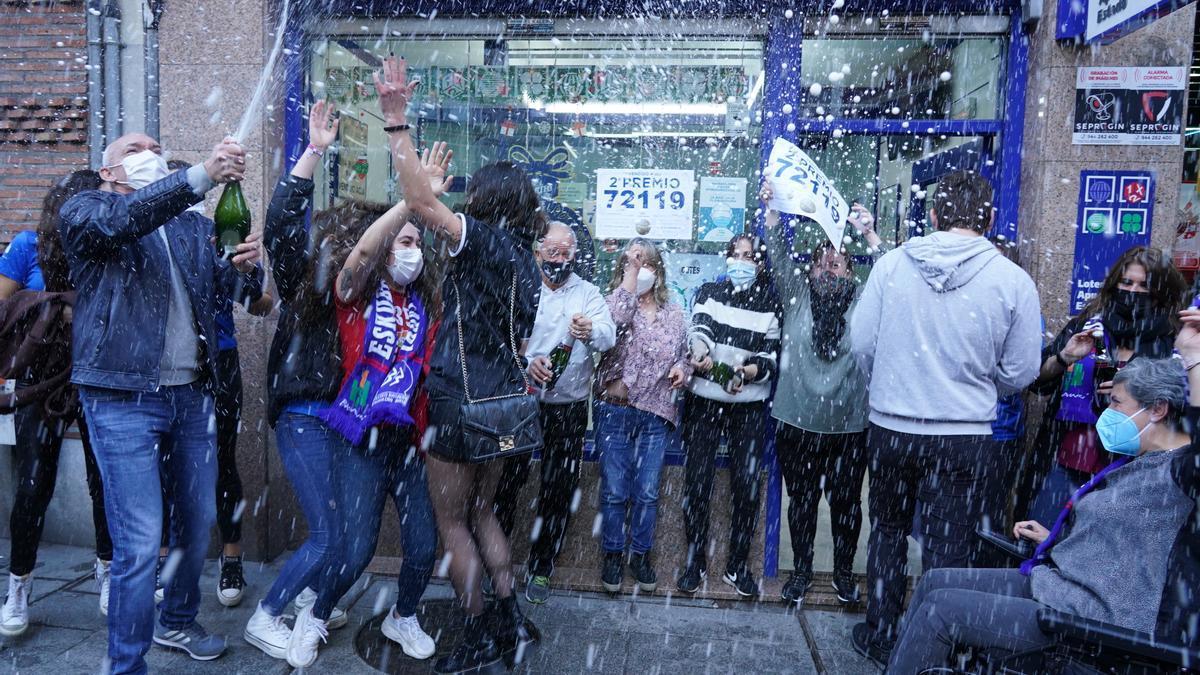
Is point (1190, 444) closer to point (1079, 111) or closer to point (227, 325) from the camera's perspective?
point (1079, 111)

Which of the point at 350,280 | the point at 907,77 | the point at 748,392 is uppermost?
the point at 907,77

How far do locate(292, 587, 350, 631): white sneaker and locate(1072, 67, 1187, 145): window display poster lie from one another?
4975 millimetres

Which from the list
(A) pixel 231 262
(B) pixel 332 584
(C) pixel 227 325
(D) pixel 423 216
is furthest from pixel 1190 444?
(C) pixel 227 325

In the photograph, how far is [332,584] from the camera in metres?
3.93

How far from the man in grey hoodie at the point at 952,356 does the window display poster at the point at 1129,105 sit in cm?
183

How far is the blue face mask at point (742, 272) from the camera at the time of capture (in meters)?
5.07

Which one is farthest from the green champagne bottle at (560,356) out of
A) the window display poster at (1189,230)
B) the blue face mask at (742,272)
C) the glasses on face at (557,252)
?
the window display poster at (1189,230)

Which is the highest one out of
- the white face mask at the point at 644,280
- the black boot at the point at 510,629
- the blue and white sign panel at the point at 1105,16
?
the blue and white sign panel at the point at 1105,16

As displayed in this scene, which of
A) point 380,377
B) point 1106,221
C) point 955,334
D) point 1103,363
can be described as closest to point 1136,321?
point 1103,363

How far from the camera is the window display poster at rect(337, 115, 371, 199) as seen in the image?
238 inches

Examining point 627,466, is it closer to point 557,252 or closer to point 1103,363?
point 557,252

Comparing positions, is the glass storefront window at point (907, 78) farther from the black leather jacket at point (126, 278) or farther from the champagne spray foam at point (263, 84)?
the black leather jacket at point (126, 278)

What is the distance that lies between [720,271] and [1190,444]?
11.3ft

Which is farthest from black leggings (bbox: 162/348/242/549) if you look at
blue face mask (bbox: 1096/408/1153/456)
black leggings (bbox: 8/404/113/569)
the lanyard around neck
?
blue face mask (bbox: 1096/408/1153/456)
